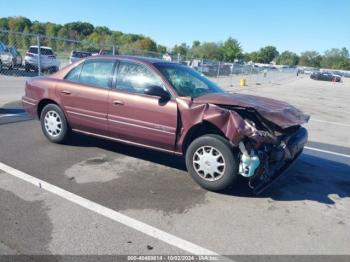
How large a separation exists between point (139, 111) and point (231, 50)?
9337 centimetres

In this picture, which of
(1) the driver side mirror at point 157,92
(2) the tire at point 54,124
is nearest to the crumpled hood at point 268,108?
(1) the driver side mirror at point 157,92

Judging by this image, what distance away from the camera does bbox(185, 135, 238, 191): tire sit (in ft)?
14.3

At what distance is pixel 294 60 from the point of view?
14988 cm

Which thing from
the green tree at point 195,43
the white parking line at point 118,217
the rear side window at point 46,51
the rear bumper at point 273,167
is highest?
the green tree at point 195,43

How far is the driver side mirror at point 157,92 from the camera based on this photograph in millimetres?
4777

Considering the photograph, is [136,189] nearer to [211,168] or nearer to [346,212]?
[211,168]

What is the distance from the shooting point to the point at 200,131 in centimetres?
473

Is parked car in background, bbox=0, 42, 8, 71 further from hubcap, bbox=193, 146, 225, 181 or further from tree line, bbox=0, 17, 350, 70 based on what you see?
tree line, bbox=0, 17, 350, 70

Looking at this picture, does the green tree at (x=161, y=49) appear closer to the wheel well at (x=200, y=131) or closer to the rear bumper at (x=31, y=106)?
the rear bumper at (x=31, y=106)

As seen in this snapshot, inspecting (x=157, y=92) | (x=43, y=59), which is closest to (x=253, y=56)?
(x=43, y=59)

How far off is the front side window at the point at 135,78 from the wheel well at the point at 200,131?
808mm

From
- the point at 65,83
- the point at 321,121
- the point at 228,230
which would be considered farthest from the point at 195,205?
the point at 321,121

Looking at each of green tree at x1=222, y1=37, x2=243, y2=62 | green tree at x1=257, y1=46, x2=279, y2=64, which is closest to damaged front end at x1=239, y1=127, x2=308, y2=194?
green tree at x1=222, y1=37, x2=243, y2=62

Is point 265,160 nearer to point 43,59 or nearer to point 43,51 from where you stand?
point 43,59
